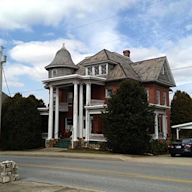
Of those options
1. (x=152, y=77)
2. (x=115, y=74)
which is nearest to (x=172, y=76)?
(x=152, y=77)

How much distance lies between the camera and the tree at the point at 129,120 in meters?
27.6

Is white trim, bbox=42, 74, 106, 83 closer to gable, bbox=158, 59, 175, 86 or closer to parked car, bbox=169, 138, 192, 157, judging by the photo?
gable, bbox=158, 59, 175, 86

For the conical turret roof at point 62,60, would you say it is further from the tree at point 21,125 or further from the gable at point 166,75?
the gable at point 166,75

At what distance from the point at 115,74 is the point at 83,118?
5.97 metres

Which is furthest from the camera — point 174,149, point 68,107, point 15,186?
point 68,107

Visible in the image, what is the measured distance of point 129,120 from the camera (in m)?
27.5

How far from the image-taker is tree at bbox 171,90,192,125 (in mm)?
49812

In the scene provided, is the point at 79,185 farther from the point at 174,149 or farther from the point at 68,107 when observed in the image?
the point at 68,107

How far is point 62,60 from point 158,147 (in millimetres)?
16397

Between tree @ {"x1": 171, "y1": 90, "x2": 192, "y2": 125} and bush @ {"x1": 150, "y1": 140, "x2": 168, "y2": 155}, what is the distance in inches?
715

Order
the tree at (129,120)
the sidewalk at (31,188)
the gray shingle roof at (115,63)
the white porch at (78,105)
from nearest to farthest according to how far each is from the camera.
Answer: the sidewalk at (31,188) < the tree at (129,120) < the white porch at (78,105) < the gray shingle roof at (115,63)

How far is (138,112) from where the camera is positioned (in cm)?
2795

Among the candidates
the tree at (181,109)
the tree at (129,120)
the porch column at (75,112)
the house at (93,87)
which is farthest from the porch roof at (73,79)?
the tree at (181,109)

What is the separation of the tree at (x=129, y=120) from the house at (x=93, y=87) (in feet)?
16.9
